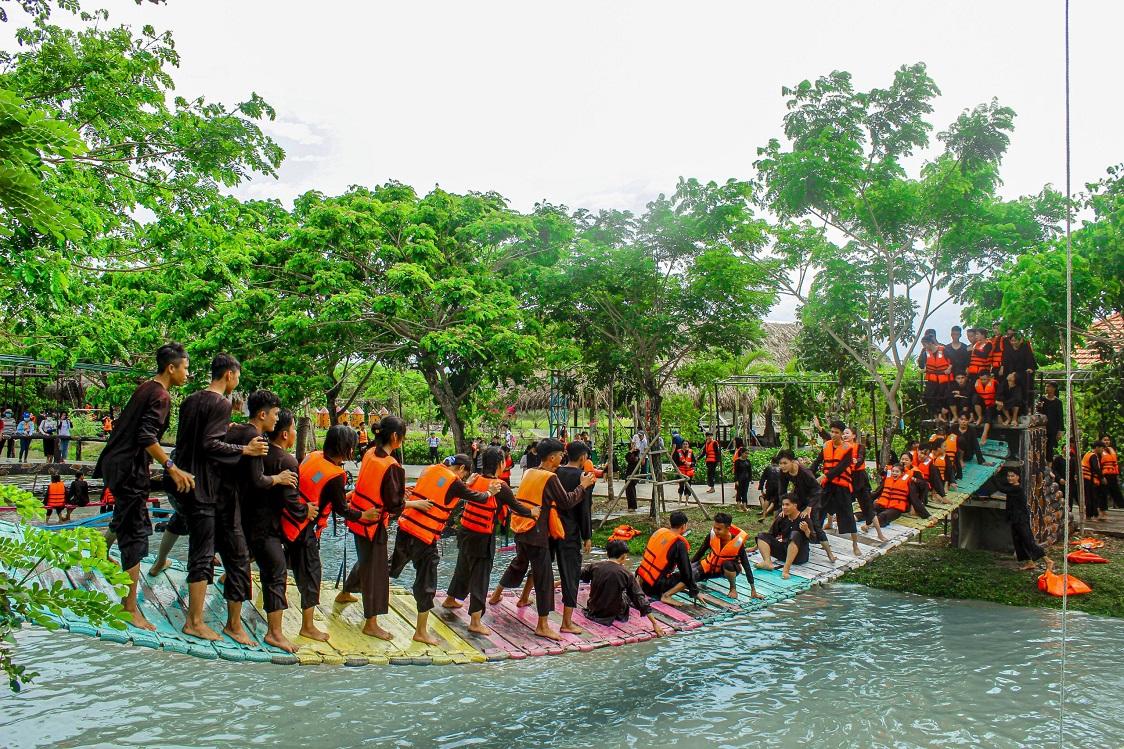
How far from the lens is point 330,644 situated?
529 centimetres

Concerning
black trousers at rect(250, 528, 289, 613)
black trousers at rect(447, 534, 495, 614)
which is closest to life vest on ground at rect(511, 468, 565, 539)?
black trousers at rect(447, 534, 495, 614)

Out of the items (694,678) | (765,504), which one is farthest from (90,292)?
(765,504)

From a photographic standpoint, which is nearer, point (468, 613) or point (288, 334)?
point (468, 613)

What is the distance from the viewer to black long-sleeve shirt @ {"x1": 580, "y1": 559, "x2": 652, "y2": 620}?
6.88m

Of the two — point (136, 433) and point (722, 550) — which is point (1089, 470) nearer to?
point (722, 550)

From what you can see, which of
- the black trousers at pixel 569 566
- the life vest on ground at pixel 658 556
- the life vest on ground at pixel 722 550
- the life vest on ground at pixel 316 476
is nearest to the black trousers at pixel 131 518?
the life vest on ground at pixel 316 476

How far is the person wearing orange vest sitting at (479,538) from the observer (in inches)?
250

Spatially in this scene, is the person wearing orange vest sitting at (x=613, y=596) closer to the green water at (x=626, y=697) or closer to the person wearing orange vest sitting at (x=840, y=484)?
the green water at (x=626, y=697)

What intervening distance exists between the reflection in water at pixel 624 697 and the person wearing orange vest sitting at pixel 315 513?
1.06m

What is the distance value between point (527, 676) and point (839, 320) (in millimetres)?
11744

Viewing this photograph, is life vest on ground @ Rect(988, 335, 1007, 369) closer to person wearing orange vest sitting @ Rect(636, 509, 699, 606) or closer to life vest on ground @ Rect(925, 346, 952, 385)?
life vest on ground @ Rect(925, 346, 952, 385)

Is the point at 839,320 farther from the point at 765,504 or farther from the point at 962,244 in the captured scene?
the point at 765,504

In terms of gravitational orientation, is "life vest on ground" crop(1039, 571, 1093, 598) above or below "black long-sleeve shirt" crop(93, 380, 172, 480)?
below

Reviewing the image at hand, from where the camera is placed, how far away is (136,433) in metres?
4.78
